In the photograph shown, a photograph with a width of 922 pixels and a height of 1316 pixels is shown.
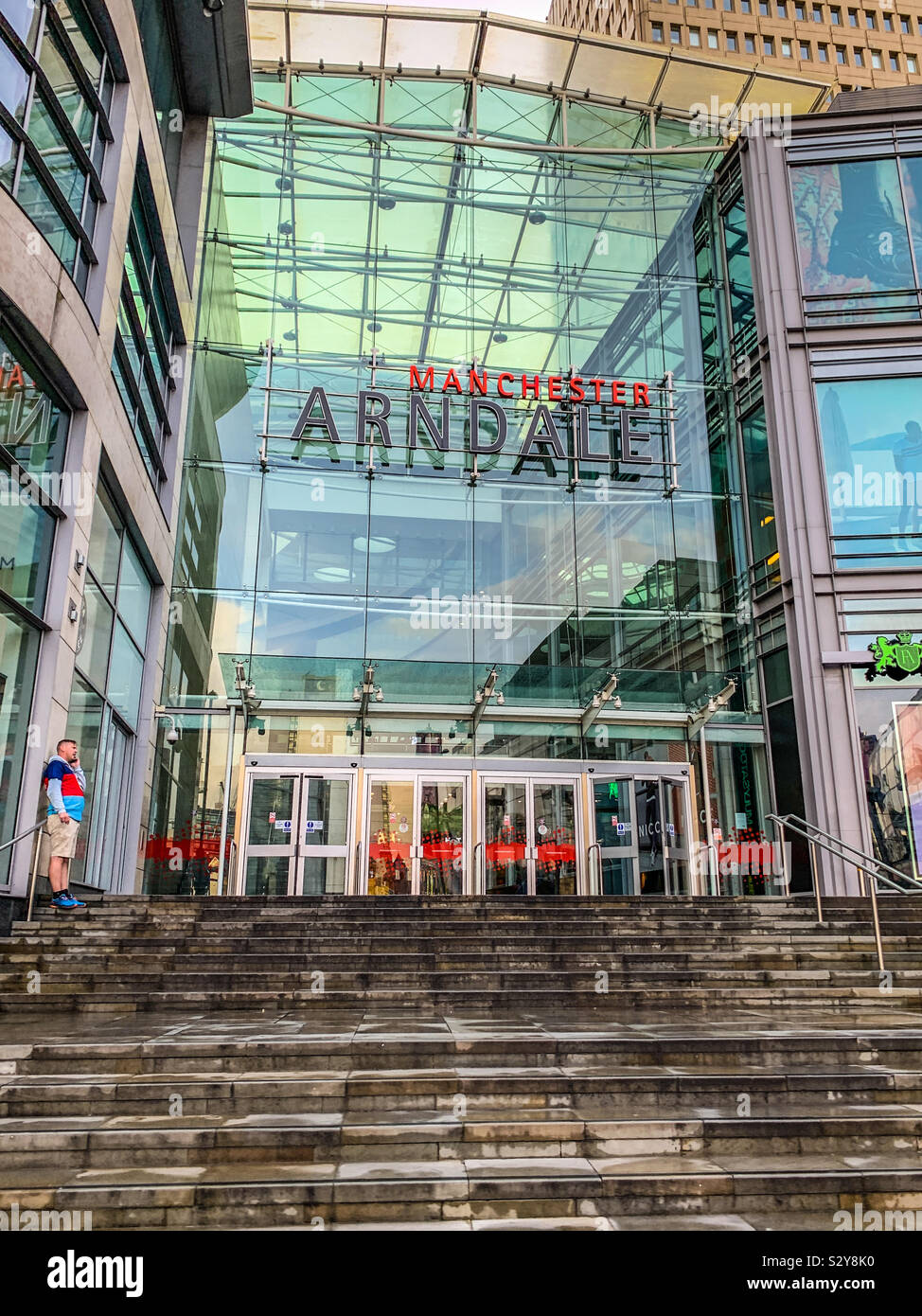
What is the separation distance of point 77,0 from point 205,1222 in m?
13.0

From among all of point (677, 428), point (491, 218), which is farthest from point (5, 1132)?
point (491, 218)

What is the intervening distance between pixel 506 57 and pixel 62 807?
19.3 metres

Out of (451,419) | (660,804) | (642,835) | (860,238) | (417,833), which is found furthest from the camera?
(451,419)

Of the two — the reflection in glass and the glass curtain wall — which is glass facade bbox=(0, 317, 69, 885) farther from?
the reflection in glass

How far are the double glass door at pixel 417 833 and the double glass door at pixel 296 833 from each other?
51cm

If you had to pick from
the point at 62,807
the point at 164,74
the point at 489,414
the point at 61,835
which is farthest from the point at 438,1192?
the point at 164,74

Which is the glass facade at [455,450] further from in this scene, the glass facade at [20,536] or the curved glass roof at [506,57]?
the glass facade at [20,536]

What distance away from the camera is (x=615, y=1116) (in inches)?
221

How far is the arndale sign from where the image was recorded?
19.9m

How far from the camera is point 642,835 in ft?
60.6

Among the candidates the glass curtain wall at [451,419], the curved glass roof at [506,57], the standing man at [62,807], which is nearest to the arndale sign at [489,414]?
the glass curtain wall at [451,419]

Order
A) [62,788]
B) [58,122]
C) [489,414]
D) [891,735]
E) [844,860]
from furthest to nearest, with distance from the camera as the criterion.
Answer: [489,414] < [891,735] < [844,860] < [58,122] < [62,788]

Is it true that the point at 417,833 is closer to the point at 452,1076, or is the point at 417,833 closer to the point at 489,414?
the point at 489,414

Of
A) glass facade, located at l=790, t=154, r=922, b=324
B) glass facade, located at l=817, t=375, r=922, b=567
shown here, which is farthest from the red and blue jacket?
glass facade, located at l=790, t=154, r=922, b=324
